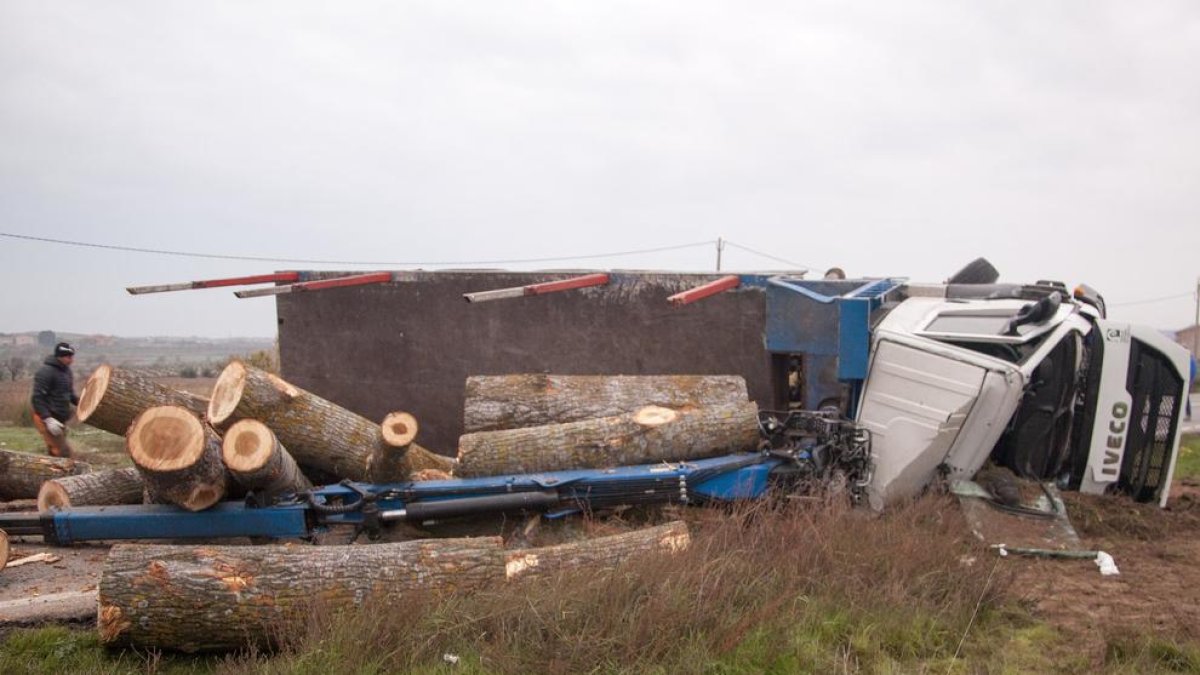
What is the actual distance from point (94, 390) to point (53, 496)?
88 centimetres

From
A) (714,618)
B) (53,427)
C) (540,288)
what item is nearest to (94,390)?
(53,427)

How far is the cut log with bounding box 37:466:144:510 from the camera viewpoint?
6.73 metres

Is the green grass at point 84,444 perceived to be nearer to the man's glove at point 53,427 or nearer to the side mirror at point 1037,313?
the man's glove at point 53,427

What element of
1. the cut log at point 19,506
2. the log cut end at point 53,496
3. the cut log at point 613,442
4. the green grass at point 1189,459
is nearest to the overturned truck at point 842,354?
the cut log at point 613,442

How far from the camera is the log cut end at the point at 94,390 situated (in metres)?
6.55

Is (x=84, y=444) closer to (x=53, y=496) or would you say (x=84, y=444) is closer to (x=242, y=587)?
(x=53, y=496)

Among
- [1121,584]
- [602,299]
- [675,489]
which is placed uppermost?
[602,299]

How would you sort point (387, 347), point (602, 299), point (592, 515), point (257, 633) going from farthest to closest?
1. point (387, 347)
2. point (602, 299)
3. point (592, 515)
4. point (257, 633)

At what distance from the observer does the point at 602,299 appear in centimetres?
1014

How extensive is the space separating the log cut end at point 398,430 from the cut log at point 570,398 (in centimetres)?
117

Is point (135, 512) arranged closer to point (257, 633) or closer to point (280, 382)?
point (280, 382)

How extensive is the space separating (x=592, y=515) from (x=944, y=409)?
2.61m

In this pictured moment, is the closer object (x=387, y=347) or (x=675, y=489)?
(x=675, y=489)

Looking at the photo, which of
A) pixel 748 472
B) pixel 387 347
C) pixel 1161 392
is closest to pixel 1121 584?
pixel 1161 392
